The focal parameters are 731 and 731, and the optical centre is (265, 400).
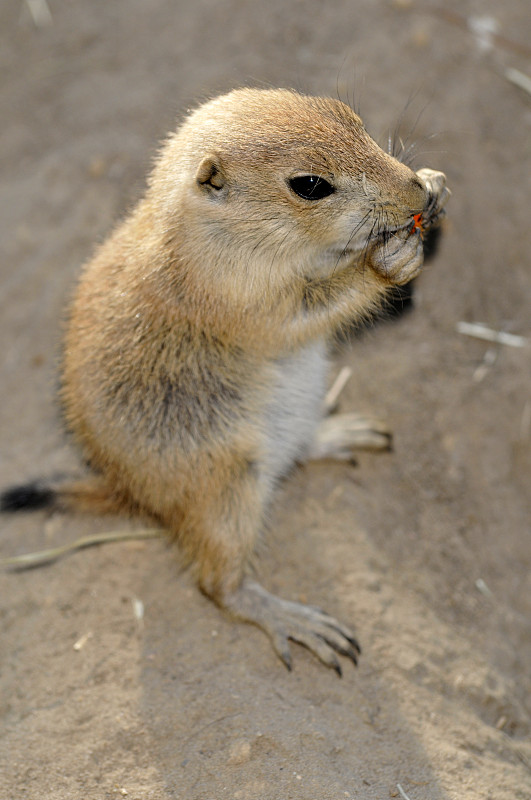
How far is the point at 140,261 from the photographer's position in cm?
339

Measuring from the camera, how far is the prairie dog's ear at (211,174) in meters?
2.97

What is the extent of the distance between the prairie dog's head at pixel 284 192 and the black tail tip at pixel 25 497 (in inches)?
62.7

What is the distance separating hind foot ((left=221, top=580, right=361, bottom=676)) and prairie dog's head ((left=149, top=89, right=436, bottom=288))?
157 centimetres

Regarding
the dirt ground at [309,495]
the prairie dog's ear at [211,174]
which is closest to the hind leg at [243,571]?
the dirt ground at [309,495]

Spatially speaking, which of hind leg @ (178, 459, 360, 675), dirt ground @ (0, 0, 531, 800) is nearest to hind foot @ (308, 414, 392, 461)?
dirt ground @ (0, 0, 531, 800)

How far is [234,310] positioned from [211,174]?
0.60 m

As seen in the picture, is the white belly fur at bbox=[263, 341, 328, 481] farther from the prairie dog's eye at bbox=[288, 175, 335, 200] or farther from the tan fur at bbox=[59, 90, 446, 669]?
the prairie dog's eye at bbox=[288, 175, 335, 200]

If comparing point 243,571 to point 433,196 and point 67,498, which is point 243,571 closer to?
point 67,498

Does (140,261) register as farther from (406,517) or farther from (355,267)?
(406,517)

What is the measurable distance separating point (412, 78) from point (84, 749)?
17.3 ft

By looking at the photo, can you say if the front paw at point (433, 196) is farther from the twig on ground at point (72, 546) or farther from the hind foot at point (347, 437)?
the twig on ground at point (72, 546)

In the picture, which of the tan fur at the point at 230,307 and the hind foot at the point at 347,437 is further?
the hind foot at the point at 347,437

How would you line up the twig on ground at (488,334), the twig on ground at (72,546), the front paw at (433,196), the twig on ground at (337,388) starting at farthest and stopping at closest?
1. the twig on ground at (488,334)
2. the twig on ground at (337,388)
3. the twig on ground at (72,546)
4. the front paw at (433,196)

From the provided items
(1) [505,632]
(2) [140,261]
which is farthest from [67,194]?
(1) [505,632]
